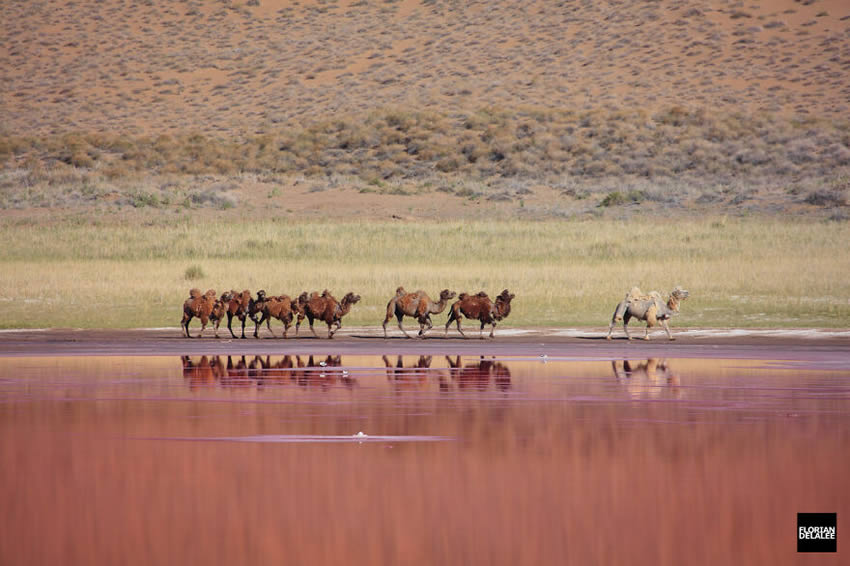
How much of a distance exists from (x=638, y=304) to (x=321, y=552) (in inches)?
678

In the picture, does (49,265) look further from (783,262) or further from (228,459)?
(228,459)

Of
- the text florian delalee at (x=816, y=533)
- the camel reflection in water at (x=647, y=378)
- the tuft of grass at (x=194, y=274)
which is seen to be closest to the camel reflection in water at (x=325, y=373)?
the camel reflection in water at (x=647, y=378)

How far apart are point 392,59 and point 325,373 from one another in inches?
2607

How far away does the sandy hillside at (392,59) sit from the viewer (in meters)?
77.1

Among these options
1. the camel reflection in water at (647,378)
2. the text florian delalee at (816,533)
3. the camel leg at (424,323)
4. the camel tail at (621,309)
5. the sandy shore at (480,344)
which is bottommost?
the text florian delalee at (816,533)

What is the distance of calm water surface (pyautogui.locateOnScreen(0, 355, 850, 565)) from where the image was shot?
1002cm

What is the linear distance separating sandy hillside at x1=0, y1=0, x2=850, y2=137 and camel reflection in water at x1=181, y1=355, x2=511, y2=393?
52.0 m

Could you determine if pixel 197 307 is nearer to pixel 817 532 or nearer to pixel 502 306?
pixel 502 306

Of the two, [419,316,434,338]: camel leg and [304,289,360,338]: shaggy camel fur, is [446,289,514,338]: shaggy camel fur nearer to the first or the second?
[419,316,434,338]: camel leg

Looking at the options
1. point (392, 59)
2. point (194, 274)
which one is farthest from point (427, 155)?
point (194, 274)

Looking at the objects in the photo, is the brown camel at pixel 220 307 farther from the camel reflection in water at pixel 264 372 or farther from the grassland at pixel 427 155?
the grassland at pixel 427 155

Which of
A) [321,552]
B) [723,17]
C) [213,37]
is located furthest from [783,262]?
[213,37]

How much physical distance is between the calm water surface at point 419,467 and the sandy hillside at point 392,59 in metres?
56.6

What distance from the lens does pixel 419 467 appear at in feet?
42.2
